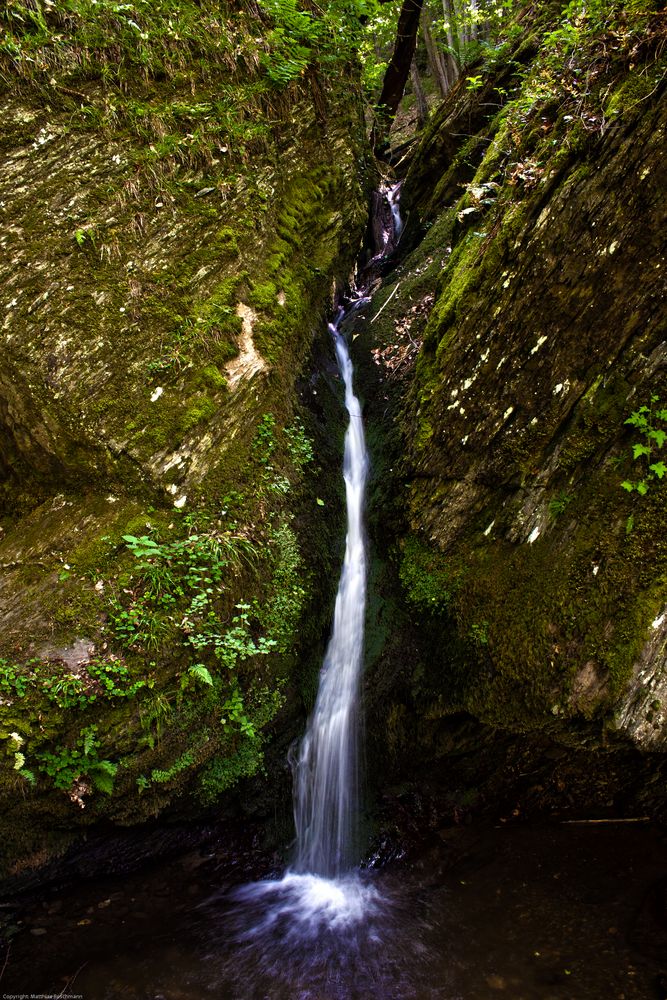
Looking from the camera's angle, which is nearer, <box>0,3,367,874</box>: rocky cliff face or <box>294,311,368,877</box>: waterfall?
<box>0,3,367,874</box>: rocky cliff face

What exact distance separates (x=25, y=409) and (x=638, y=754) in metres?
6.02

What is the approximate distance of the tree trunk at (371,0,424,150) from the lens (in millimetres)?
8750

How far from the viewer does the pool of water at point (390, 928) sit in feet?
10.6

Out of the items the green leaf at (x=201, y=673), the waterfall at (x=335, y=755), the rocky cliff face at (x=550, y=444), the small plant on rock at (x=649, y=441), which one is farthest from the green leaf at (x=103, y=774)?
the small plant on rock at (x=649, y=441)

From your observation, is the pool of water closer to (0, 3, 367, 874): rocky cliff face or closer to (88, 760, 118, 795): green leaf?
(0, 3, 367, 874): rocky cliff face

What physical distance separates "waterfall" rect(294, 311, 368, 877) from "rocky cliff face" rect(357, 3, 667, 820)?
39 centimetres

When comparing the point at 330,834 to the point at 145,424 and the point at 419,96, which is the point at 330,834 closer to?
the point at 145,424

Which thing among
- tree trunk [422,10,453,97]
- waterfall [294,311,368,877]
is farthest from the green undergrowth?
tree trunk [422,10,453,97]

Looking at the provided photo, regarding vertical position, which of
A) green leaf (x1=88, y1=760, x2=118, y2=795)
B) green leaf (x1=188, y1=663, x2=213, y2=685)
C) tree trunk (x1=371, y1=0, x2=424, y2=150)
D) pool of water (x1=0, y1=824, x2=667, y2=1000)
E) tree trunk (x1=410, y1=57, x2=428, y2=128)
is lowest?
pool of water (x1=0, y1=824, x2=667, y2=1000)

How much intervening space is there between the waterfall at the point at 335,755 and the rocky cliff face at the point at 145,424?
328mm

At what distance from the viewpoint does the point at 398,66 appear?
9.41 meters

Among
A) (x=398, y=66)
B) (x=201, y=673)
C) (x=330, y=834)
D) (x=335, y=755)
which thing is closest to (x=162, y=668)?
(x=201, y=673)

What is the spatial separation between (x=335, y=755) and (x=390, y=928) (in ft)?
4.46

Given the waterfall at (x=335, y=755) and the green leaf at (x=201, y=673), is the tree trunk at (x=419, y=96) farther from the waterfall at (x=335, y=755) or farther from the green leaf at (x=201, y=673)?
the green leaf at (x=201, y=673)
